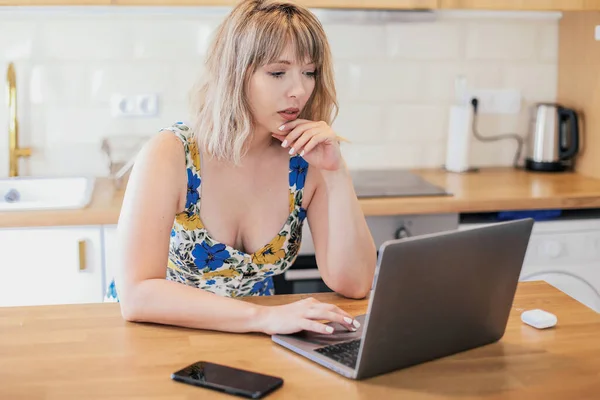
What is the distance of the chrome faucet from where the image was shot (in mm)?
3059

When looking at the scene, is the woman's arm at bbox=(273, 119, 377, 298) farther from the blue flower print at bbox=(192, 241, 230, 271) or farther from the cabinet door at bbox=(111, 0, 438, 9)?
the cabinet door at bbox=(111, 0, 438, 9)

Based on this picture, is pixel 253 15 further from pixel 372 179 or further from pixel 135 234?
pixel 372 179

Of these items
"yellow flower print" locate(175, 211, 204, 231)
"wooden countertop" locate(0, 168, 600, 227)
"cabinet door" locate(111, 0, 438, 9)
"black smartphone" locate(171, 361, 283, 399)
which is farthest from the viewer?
"cabinet door" locate(111, 0, 438, 9)

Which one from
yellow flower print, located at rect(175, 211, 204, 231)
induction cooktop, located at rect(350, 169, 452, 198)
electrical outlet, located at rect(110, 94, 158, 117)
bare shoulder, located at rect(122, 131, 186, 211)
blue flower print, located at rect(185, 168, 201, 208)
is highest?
electrical outlet, located at rect(110, 94, 158, 117)

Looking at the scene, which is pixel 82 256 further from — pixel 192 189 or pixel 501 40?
pixel 501 40

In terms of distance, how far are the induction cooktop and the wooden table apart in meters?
1.22

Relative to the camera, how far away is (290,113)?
188 centimetres

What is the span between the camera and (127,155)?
10.4 feet

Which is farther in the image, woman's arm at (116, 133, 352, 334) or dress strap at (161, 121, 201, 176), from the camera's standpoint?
dress strap at (161, 121, 201, 176)

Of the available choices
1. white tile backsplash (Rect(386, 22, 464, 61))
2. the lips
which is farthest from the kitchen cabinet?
white tile backsplash (Rect(386, 22, 464, 61))

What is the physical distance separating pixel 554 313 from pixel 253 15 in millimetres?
875

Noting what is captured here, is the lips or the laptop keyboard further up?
the lips

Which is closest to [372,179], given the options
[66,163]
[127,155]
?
[127,155]

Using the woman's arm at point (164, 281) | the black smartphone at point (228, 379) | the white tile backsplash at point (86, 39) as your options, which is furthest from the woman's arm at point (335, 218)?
the white tile backsplash at point (86, 39)
